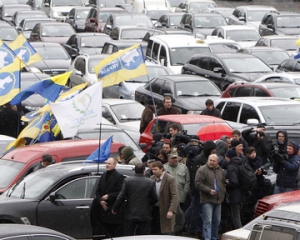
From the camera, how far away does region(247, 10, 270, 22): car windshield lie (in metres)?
40.1

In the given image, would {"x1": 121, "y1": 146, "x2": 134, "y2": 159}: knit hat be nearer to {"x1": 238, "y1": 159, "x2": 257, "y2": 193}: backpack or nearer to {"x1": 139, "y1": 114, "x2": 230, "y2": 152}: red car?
{"x1": 238, "y1": 159, "x2": 257, "y2": 193}: backpack

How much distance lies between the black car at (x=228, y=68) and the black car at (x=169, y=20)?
12097mm

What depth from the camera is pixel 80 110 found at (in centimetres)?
1527

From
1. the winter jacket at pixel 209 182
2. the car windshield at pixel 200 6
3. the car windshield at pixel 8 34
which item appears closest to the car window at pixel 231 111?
the winter jacket at pixel 209 182

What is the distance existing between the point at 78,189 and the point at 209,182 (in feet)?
5.99

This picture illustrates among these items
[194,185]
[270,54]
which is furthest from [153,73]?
[194,185]

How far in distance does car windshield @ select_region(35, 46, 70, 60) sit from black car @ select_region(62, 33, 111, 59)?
1.38m

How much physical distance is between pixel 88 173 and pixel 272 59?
53.5ft

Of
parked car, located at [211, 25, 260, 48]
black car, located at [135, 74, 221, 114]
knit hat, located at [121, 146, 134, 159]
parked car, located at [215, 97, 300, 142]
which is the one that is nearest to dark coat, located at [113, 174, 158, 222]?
knit hat, located at [121, 146, 134, 159]

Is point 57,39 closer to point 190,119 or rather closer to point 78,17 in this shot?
point 78,17

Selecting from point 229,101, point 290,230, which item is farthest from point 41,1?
point 290,230

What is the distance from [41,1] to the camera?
48188 millimetres

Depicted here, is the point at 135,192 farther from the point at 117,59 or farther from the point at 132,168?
the point at 117,59

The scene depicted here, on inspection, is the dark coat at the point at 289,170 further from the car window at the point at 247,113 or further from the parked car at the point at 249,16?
the parked car at the point at 249,16
